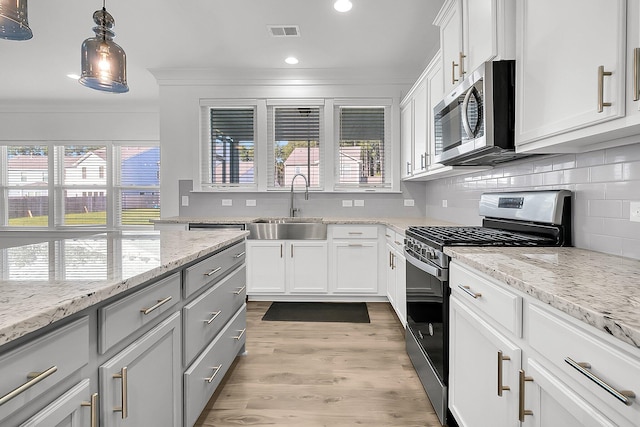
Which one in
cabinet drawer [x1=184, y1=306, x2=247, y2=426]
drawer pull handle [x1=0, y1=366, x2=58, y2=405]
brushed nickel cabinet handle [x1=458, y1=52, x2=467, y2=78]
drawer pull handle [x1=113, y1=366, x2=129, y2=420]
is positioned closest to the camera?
drawer pull handle [x1=0, y1=366, x2=58, y2=405]

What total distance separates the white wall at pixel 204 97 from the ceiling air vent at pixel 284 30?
919 mm

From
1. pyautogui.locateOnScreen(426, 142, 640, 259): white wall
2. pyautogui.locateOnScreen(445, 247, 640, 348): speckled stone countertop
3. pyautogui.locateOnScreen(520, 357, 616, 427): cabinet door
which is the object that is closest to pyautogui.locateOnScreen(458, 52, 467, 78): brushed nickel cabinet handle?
pyautogui.locateOnScreen(426, 142, 640, 259): white wall

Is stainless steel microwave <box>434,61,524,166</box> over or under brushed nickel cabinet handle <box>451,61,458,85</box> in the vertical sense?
under

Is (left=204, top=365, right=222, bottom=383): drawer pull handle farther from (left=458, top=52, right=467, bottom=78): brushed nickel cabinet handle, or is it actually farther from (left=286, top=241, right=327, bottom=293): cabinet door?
(left=458, top=52, right=467, bottom=78): brushed nickel cabinet handle

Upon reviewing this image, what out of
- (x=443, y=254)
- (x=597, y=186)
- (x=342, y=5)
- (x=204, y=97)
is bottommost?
(x=443, y=254)

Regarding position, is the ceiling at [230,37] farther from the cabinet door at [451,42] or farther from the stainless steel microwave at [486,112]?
the stainless steel microwave at [486,112]

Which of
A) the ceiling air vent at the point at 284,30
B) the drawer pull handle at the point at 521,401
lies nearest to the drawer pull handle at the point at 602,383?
the drawer pull handle at the point at 521,401

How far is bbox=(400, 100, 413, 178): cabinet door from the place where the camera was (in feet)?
12.2

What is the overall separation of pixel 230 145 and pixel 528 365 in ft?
13.1

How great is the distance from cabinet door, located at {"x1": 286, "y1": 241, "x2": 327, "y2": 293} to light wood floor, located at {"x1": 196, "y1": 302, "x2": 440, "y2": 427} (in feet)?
2.39

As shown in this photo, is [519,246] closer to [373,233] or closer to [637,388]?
[637,388]

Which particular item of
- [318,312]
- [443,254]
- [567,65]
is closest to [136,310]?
[443,254]

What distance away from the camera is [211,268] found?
1.74 m

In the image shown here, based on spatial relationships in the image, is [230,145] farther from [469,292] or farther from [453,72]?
[469,292]
